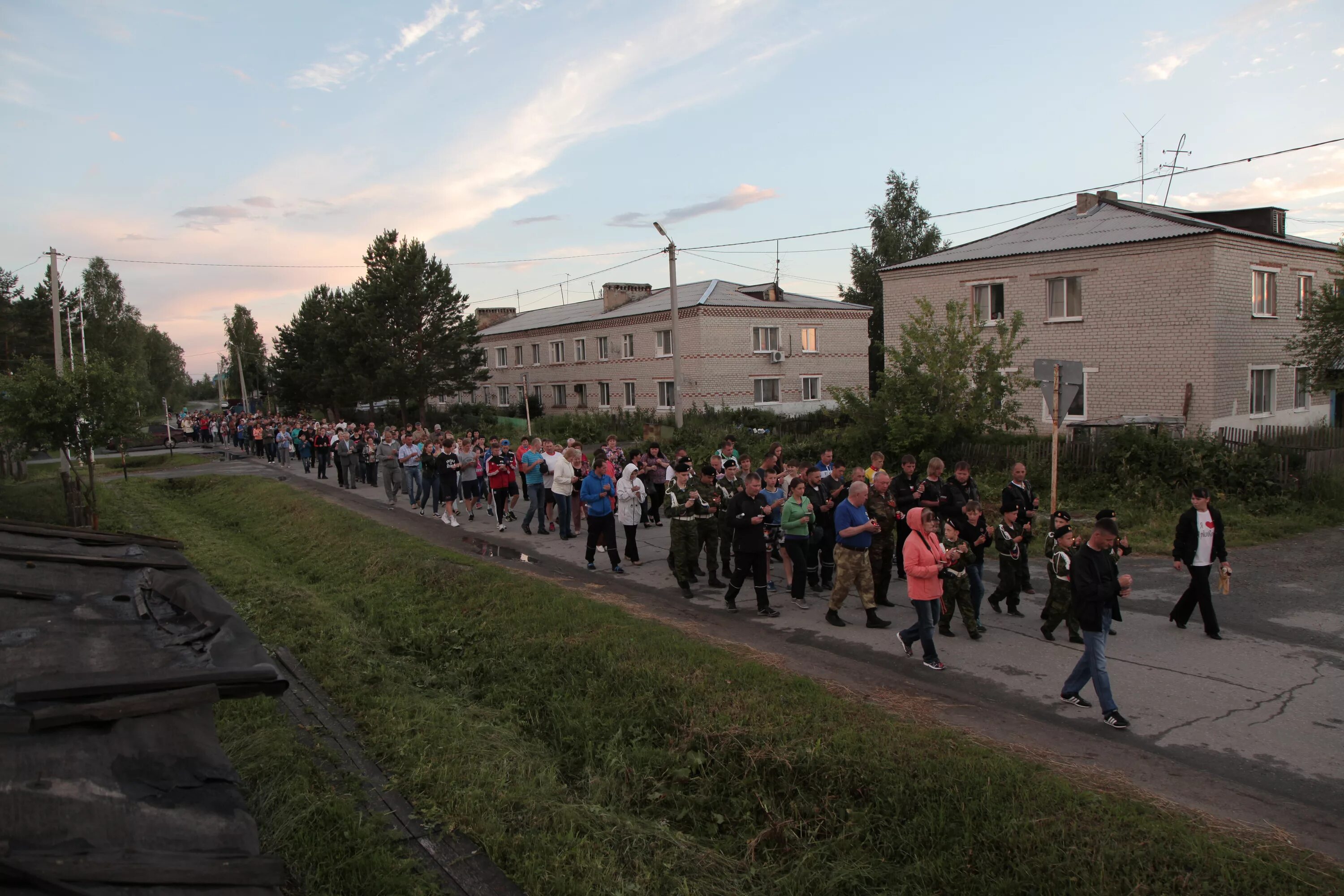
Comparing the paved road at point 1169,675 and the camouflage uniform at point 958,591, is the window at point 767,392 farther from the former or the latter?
the camouflage uniform at point 958,591

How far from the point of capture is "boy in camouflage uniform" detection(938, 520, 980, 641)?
855 centimetres

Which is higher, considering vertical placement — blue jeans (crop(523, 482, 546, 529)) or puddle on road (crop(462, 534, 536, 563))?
blue jeans (crop(523, 482, 546, 529))

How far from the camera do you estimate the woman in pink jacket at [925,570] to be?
7.82 meters

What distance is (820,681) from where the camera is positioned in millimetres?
7527

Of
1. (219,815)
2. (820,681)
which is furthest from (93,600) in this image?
(820,681)

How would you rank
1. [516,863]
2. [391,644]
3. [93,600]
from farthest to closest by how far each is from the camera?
[391,644], [516,863], [93,600]

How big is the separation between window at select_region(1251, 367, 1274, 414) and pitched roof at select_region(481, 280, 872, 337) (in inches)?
859

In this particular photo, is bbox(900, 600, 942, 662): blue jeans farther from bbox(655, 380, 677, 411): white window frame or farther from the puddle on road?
bbox(655, 380, 677, 411): white window frame

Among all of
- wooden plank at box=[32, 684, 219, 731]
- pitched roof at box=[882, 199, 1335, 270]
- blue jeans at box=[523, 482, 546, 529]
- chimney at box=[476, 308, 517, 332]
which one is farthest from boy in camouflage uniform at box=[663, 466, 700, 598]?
chimney at box=[476, 308, 517, 332]

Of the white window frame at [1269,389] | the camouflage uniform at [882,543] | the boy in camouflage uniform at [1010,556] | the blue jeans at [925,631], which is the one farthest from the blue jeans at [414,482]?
the white window frame at [1269,389]

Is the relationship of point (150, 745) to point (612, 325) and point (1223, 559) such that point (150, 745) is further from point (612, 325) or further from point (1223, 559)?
point (612, 325)

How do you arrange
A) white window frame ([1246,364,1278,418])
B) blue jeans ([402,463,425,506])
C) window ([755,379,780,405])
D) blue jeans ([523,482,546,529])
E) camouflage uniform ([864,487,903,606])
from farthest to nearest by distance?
window ([755,379,780,405]), white window frame ([1246,364,1278,418]), blue jeans ([402,463,425,506]), blue jeans ([523,482,546,529]), camouflage uniform ([864,487,903,606])

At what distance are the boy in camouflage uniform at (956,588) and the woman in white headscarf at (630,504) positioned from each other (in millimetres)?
4957

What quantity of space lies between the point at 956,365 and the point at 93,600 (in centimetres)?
1741
